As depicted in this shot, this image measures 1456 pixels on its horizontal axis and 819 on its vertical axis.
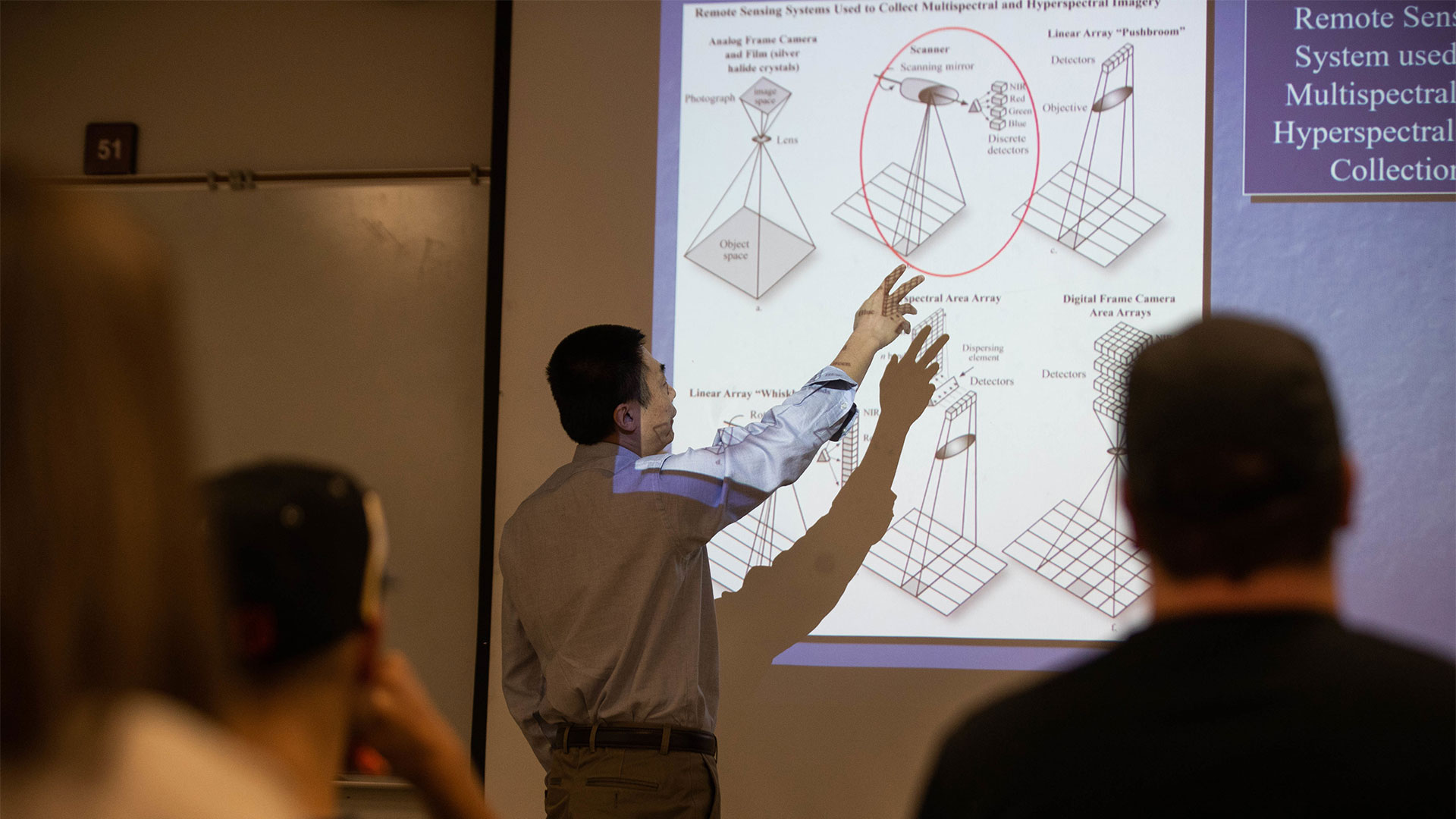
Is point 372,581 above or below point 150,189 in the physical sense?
below

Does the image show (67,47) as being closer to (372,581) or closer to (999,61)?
(999,61)

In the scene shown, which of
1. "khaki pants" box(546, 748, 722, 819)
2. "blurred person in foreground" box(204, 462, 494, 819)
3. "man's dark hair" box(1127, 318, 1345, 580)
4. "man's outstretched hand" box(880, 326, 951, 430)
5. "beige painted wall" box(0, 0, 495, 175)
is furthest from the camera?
"beige painted wall" box(0, 0, 495, 175)

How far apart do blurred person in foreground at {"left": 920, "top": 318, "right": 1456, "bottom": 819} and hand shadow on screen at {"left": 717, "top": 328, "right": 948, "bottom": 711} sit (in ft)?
5.41

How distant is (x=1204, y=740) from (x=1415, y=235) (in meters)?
2.10

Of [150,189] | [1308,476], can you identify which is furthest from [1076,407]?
[150,189]

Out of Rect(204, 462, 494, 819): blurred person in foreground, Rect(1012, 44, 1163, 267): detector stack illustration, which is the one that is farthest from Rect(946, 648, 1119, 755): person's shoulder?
Rect(1012, 44, 1163, 267): detector stack illustration

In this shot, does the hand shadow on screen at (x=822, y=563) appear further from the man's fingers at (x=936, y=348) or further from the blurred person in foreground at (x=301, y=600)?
the blurred person in foreground at (x=301, y=600)

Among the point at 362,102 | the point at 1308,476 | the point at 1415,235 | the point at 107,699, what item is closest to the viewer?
the point at 107,699

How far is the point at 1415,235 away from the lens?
2.38 m

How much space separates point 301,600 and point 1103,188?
222 centimetres

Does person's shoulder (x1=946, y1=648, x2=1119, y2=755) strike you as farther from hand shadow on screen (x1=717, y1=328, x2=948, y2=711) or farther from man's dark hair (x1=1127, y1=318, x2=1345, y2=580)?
hand shadow on screen (x1=717, y1=328, x2=948, y2=711)

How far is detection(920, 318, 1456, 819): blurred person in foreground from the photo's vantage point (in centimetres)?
70

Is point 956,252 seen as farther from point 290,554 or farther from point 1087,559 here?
point 290,554

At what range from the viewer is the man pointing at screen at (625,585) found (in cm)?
196
